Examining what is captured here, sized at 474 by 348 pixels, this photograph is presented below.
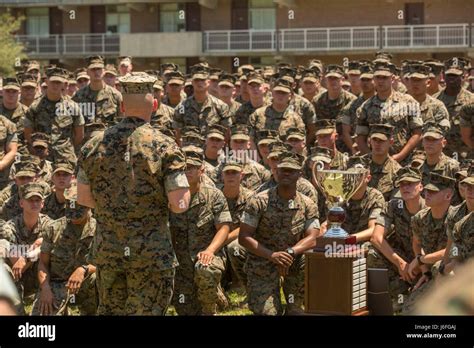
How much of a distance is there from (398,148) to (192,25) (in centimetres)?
2704

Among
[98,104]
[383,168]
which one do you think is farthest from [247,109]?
[383,168]

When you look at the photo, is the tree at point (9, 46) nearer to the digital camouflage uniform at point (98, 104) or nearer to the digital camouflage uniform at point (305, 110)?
the digital camouflage uniform at point (98, 104)

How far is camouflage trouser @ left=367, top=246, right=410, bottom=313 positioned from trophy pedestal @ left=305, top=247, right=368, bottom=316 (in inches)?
113

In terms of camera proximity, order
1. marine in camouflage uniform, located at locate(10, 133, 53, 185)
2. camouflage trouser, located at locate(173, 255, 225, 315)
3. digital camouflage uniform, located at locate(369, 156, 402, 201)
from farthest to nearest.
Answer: marine in camouflage uniform, located at locate(10, 133, 53, 185) < digital camouflage uniform, located at locate(369, 156, 402, 201) < camouflage trouser, located at locate(173, 255, 225, 315)

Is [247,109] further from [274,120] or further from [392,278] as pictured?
[392,278]

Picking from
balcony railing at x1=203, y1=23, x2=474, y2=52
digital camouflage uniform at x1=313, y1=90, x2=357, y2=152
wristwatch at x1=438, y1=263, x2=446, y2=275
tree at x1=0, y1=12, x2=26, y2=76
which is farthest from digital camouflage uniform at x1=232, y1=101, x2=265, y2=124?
tree at x1=0, y1=12, x2=26, y2=76

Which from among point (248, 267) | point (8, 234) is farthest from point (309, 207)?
point (8, 234)

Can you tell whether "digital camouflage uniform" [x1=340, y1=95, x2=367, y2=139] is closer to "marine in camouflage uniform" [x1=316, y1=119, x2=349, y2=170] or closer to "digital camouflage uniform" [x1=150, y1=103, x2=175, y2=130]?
"marine in camouflage uniform" [x1=316, y1=119, x2=349, y2=170]

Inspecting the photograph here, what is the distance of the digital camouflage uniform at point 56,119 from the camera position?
13086 mm

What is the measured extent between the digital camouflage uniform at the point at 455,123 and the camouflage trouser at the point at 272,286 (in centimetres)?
401

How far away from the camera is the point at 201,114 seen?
13617mm

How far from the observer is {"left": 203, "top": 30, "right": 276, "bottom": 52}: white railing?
3534cm

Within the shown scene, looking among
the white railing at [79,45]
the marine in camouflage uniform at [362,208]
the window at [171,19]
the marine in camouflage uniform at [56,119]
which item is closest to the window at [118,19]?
the white railing at [79,45]

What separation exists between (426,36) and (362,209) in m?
23.1
